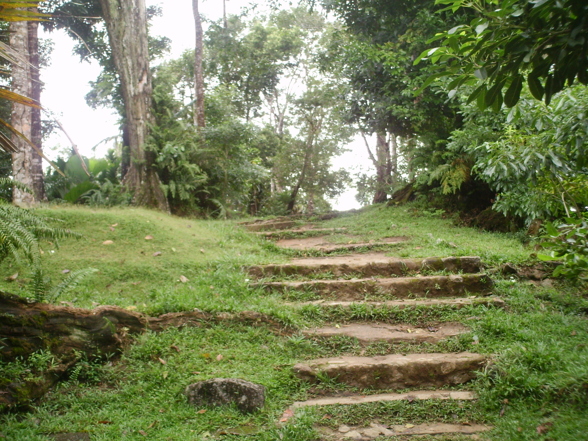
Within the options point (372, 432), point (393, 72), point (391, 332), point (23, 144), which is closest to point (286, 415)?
point (372, 432)

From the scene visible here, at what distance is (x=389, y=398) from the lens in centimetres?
338

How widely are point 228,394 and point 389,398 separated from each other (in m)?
1.27

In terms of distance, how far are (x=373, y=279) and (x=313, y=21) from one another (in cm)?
2001

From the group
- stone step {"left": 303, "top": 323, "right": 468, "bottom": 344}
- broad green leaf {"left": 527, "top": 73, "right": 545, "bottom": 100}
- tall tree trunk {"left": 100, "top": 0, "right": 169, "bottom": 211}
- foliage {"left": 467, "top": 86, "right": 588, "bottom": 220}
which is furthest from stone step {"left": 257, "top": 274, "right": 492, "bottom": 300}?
tall tree trunk {"left": 100, "top": 0, "right": 169, "bottom": 211}

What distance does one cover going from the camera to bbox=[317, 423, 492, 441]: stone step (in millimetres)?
2930

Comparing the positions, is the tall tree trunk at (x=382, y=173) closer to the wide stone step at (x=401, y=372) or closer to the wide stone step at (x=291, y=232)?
the wide stone step at (x=291, y=232)

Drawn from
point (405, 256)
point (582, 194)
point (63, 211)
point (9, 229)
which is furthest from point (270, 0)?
point (9, 229)

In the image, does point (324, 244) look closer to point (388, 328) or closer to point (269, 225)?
point (269, 225)

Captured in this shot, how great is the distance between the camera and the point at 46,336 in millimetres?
3277

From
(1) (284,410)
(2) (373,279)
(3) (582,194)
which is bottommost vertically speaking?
(1) (284,410)

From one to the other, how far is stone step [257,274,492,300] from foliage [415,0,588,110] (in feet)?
10.6

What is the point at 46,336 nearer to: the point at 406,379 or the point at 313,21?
the point at 406,379

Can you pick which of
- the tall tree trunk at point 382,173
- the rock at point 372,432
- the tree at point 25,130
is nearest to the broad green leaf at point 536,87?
the rock at point 372,432

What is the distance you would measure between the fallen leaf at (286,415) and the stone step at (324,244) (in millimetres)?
3788
